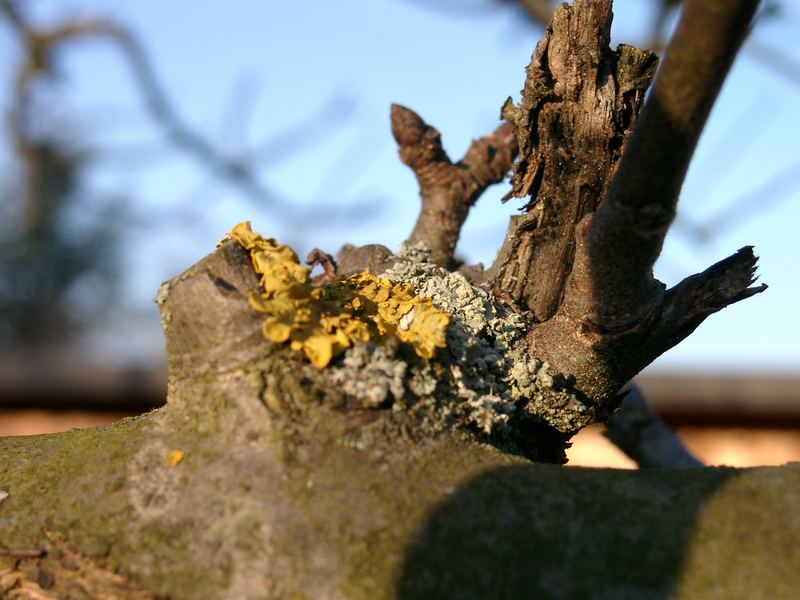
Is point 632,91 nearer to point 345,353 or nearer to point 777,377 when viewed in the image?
point 345,353

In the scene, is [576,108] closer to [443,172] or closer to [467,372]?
[467,372]

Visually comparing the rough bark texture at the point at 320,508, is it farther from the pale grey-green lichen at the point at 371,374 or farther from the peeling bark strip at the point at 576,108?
the peeling bark strip at the point at 576,108

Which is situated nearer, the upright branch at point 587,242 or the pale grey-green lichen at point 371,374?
→ the pale grey-green lichen at point 371,374

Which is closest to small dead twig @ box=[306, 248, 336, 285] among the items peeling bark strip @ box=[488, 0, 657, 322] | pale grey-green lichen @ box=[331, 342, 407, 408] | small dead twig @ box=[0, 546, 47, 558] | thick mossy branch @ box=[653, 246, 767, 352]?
peeling bark strip @ box=[488, 0, 657, 322]

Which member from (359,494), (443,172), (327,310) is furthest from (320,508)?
(443,172)

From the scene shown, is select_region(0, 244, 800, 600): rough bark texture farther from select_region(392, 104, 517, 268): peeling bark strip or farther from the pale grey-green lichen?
select_region(392, 104, 517, 268): peeling bark strip

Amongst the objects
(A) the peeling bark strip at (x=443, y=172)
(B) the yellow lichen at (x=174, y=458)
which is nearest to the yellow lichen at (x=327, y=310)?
(B) the yellow lichen at (x=174, y=458)

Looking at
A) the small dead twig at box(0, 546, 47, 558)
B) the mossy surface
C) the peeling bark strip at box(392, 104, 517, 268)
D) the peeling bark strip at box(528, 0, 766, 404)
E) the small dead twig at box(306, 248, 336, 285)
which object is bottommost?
the small dead twig at box(0, 546, 47, 558)

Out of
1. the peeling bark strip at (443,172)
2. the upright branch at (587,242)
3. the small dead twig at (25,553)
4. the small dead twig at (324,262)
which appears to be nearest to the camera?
the small dead twig at (25,553)
